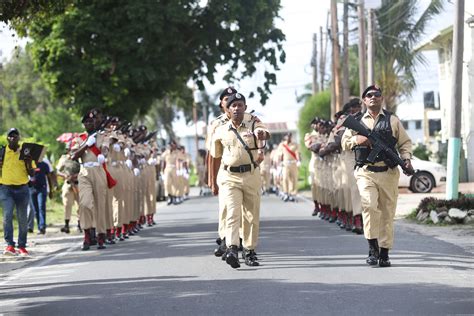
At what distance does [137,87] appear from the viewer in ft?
85.0

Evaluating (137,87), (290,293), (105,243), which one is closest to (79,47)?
(137,87)

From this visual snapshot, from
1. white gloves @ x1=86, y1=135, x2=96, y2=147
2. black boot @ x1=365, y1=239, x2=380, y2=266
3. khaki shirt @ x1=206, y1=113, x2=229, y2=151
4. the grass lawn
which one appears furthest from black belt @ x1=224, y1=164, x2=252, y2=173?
the grass lawn

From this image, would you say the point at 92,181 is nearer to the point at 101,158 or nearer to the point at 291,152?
the point at 101,158

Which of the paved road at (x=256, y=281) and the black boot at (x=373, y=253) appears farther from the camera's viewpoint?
the black boot at (x=373, y=253)

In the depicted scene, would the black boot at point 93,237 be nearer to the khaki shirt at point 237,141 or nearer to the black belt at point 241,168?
the khaki shirt at point 237,141

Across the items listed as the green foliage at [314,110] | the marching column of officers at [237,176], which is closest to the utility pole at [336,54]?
the green foliage at [314,110]

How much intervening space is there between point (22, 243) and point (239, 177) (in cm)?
513

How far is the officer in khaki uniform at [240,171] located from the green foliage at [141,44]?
10573 mm

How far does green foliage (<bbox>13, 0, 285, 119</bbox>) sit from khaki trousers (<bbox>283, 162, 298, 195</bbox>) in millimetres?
5464

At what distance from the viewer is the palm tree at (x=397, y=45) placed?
49.0 m

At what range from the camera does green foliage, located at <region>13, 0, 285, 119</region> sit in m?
23.9

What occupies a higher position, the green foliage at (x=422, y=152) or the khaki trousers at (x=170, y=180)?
the green foliage at (x=422, y=152)

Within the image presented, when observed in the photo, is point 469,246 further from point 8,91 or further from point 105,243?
point 8,91

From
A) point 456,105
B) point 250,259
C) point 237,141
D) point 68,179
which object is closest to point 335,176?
point 456,105
